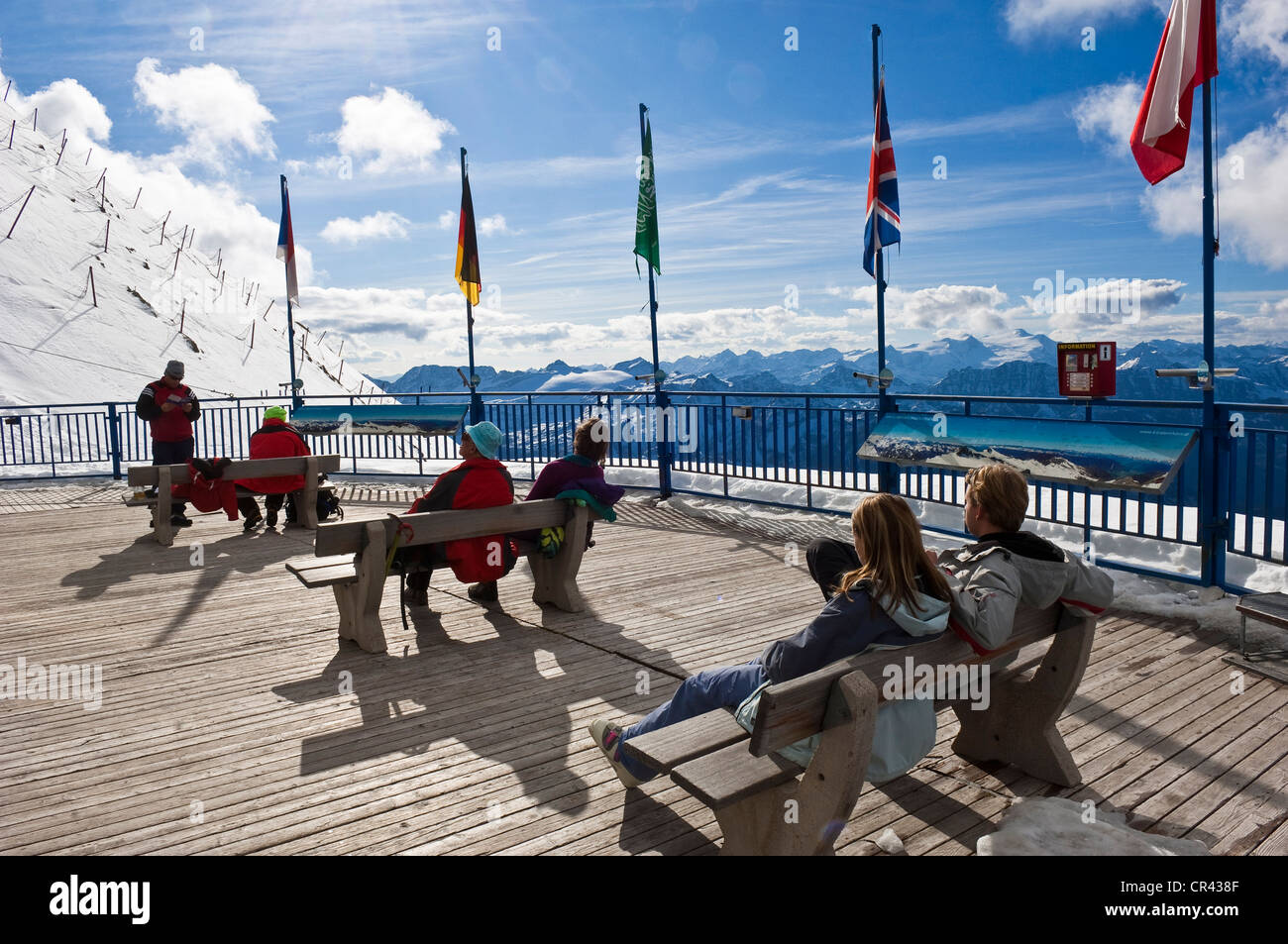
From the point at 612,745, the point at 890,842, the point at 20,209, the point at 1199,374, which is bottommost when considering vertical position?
the point at 890,842

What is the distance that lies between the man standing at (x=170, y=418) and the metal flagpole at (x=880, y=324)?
759cm

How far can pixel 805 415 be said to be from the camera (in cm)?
966

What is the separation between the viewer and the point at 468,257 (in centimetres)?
1381

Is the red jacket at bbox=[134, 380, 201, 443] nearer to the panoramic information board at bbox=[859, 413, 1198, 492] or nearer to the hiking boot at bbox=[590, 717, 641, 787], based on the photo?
the panoramic information board at bbox=[859, 413, 1198, 492]

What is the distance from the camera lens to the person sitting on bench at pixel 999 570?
3.16m

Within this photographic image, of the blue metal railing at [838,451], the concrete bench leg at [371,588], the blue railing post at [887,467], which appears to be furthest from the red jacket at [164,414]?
the blue railing post at [887,467]

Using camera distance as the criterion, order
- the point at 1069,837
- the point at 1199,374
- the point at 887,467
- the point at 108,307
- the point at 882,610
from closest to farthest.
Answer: the point at 882,610
the point at 1069,837
the point at 1199,374
the point at 887,467
the point at 108,307

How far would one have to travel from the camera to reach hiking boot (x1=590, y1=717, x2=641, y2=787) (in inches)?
145

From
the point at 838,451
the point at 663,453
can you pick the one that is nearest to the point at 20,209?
the point at 663,453

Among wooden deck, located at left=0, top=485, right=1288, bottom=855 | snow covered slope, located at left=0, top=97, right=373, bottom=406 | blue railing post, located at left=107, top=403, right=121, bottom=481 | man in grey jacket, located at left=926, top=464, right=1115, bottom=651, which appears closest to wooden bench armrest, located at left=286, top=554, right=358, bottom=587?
wooden deck, located at left=0, top=485, right=1288, bottom=855

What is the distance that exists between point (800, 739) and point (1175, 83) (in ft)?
18.7

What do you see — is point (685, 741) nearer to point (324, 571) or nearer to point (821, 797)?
point (821, 797)

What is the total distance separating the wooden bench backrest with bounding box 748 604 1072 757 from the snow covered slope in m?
44.1

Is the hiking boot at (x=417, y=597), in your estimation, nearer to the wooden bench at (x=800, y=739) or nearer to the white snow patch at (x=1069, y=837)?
the wooden bench at (x=800, y=739)
